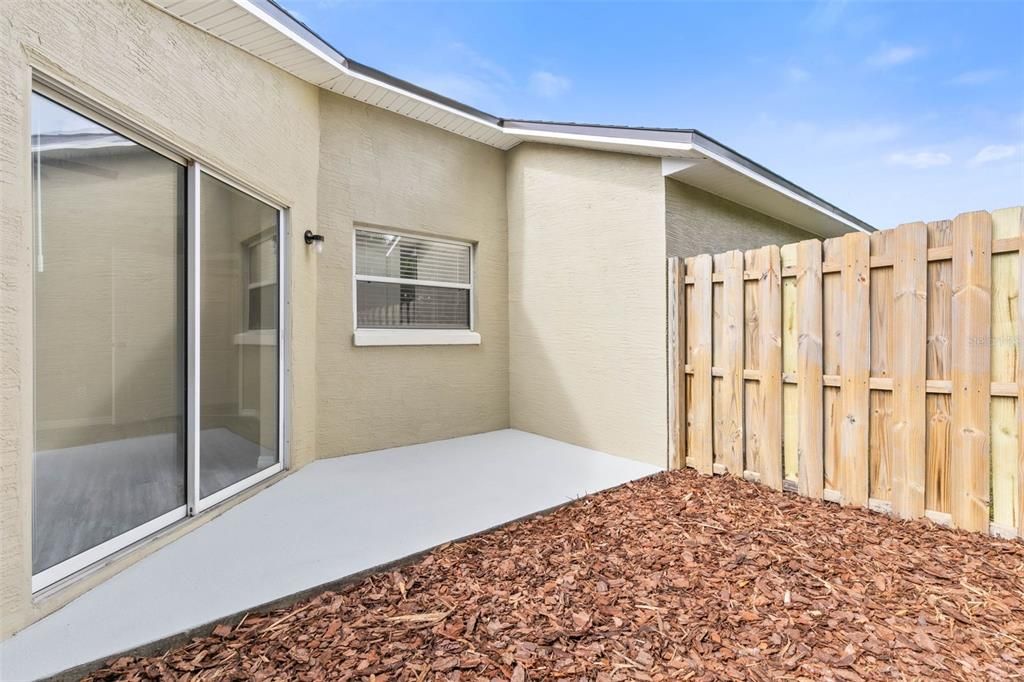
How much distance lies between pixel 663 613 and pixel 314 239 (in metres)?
4.40

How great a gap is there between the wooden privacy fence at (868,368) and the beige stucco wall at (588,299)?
11.6 inches

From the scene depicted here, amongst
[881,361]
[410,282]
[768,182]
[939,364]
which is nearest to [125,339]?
[410,282]

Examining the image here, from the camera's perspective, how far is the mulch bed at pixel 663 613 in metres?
1.82

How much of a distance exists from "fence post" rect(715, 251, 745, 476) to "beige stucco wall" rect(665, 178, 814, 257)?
2.23 feet

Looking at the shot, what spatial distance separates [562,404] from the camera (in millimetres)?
5551

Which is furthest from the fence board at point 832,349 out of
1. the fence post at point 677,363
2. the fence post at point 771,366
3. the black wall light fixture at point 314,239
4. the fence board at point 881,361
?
the black wall light fixture at point 314,239

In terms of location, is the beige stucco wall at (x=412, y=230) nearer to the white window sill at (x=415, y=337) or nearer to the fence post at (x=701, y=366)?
the white window sill at (x=415, y=337)

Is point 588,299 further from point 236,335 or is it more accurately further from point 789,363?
point 236,335

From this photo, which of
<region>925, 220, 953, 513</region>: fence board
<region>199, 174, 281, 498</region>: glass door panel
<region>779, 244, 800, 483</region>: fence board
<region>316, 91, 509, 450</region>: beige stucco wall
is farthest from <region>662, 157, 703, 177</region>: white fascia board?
<region>199, 174, 281, 498</region>: glass door panel

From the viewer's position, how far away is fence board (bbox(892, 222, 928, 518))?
119 inches

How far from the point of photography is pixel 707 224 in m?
5.00

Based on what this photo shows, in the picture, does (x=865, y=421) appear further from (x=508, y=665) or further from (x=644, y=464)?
(x=508, y=665)

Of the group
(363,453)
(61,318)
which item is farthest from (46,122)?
(363,453)

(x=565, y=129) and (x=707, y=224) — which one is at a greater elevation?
(x=565, y=129)
